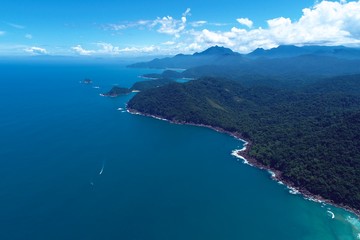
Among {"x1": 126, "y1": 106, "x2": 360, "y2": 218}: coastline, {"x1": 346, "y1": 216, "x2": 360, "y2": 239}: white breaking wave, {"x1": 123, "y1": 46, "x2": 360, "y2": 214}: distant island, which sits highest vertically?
{"x1": 123, "y1": 46, "x2": 360, "y2": 214}: distant island

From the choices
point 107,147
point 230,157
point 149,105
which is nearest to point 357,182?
point 230,157

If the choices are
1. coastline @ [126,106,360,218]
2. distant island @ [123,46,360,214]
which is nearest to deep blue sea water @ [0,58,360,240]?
coastline @ [126,106,360,218]

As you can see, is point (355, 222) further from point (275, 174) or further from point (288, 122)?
point (288, 122)

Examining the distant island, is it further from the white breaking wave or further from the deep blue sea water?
the deep blue sea water

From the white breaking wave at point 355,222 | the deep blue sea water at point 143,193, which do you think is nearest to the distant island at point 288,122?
the white breaking wave at point 355,222

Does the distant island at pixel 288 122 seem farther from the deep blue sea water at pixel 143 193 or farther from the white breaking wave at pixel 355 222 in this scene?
the deep blue sea water at pixel 143 193

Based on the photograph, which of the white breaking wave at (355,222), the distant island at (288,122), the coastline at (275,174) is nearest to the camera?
the white breaking wave at (355,222)

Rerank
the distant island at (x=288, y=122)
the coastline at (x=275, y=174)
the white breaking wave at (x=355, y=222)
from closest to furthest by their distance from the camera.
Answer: the white breaking wave at (x=355, y=222), the coastline at (x=275, y=174), the distant island at (x=288, y=122)

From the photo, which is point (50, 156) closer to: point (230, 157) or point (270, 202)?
point (230, 157)
